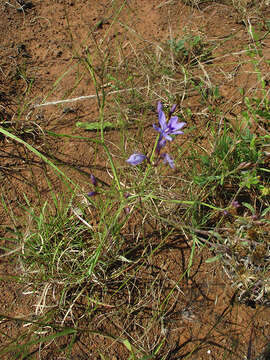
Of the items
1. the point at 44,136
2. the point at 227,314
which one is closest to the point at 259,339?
the point at 227,314

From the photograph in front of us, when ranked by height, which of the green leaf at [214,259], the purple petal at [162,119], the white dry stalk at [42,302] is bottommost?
the green leaf at [214,259]

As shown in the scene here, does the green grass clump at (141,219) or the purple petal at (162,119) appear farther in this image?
the green grass clump at (141,219)

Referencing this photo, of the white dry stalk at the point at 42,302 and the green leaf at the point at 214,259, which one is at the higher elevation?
the white dry stalk at the point at 42,302

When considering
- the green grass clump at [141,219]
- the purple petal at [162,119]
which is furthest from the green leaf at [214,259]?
the purple petal at [162,119]

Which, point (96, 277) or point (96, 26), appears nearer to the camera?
point (96, 277)

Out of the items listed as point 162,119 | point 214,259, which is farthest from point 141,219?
point 162,119

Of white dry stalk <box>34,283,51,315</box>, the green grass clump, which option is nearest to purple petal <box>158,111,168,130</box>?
the green grass clump

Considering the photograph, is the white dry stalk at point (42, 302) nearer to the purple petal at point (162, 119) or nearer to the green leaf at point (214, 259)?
the green leaf at point (214, 259)

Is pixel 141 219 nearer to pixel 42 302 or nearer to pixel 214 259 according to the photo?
pixel 214 259

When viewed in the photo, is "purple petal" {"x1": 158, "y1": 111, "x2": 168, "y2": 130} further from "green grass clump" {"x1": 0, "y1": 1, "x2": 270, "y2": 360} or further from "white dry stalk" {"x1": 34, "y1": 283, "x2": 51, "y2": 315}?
"white dry stalk" {"x1": 34, "y1": 283, "x2": 51, "y2": 315}

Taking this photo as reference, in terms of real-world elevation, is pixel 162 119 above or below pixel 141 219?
above

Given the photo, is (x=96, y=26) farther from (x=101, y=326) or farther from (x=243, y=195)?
(x=101, y=326)
